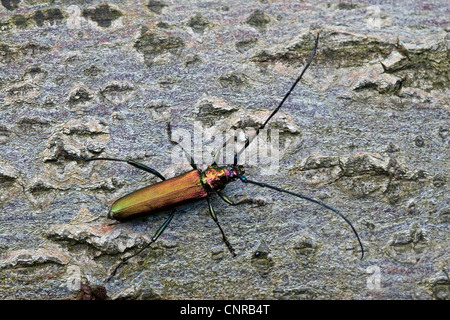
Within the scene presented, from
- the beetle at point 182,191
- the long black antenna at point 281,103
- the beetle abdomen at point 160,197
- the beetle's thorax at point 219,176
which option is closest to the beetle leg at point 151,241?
the beetle at point 182,191

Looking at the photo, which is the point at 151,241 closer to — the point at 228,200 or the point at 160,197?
the point at 160,197

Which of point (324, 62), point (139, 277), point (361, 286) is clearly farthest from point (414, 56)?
point (139, 277)

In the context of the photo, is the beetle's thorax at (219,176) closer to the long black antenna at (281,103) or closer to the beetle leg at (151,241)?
the long black antenna at (281,103)

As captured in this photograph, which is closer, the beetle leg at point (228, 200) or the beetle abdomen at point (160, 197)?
the beetle abdomen at point (160, 197)

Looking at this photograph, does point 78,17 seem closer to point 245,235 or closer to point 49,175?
point 49,175

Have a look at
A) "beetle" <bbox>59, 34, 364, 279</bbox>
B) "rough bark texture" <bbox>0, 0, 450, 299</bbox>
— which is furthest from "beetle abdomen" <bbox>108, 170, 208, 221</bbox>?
"rough bark texture" <bbox>0, 0, 450, 299</bbox>

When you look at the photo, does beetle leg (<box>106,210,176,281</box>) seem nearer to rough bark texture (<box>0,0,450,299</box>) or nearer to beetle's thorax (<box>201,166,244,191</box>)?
rough bark texture (<box>0,0,450,299</box>)
